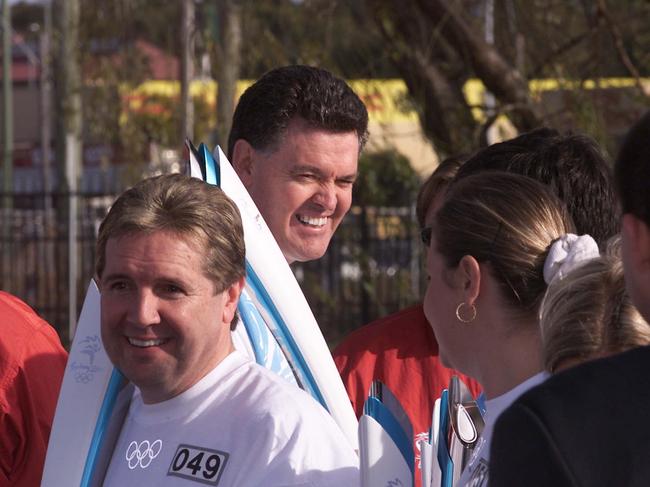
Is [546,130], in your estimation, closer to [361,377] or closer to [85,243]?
[361,377]

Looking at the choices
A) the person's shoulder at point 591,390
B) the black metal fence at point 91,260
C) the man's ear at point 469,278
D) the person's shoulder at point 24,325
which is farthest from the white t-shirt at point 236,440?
the black metal fence at point 91,260

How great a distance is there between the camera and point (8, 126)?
26328 mm

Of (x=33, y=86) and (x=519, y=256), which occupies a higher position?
(x=33, y=86)

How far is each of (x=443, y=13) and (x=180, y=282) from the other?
404 centimetres

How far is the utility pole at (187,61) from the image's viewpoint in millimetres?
9633

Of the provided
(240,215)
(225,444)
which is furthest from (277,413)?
(240,215)

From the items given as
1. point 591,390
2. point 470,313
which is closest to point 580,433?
point 591,390

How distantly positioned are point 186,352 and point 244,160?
101cm

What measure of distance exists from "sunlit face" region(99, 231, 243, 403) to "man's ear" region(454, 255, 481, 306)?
49cm

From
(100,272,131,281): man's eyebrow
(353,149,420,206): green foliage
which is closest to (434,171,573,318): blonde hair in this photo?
(100,272,131,281): man's eyebrow

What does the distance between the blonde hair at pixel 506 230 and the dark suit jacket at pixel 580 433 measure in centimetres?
86

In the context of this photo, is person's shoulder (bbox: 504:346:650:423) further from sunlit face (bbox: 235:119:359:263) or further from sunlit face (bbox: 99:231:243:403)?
sunlit face (bbox: 235:119:359:263)

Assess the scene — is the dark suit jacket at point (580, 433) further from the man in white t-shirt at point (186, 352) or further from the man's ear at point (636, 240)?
the man in white t-shirt at point (186, 352)

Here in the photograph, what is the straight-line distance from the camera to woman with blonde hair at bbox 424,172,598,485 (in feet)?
7.13
